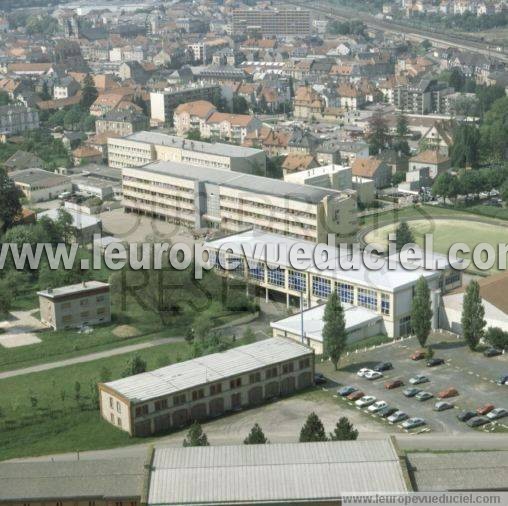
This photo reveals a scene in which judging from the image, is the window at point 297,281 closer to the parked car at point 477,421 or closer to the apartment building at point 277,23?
the parked car at point 477,421

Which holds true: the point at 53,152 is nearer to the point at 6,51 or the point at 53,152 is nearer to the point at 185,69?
the point at 185,69

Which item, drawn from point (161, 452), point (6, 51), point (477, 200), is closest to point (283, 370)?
point (161, 452)

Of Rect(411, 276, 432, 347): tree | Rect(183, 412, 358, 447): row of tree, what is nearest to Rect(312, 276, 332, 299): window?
Rect(411, 276, 432, 347): tree

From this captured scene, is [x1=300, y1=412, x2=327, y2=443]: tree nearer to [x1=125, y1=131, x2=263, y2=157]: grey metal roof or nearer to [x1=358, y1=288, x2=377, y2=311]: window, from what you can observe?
[x1=358, y1=288, x2=377, y2=311]: window

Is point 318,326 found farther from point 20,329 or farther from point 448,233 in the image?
point 448,233

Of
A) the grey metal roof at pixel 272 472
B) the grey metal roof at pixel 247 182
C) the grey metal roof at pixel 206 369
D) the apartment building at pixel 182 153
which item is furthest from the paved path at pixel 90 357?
the apartment building at pixel 182 153

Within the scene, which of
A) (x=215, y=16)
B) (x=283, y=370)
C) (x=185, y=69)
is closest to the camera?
(x=283, y=370)

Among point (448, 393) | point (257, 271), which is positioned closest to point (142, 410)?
point (448, 393)
